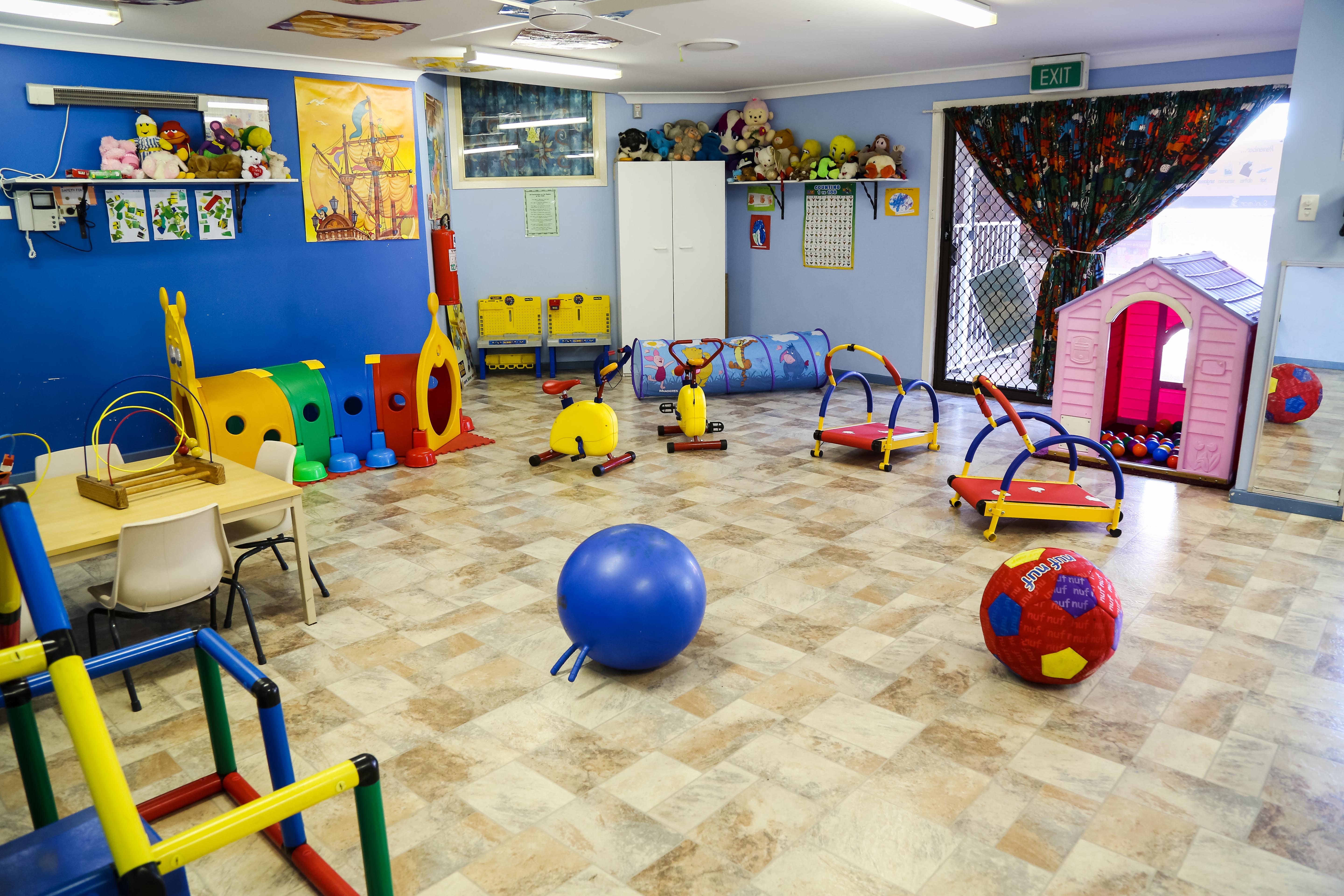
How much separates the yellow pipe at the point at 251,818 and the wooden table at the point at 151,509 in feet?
6.11

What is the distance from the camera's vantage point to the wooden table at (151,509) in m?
3.32

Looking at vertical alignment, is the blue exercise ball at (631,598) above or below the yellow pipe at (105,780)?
below

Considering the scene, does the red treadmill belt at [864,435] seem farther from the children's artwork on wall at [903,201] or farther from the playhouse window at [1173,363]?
the children's artwork on wall at [903,201]

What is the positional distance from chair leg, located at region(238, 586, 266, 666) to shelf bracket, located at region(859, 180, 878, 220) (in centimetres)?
686

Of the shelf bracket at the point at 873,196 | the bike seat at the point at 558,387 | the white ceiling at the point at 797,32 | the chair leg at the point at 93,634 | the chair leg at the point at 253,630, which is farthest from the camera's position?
the shelf bracket at the point at 873,196

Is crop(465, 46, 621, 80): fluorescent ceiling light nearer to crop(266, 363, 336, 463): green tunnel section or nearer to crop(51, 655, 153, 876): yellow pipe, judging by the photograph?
crop(266, 363, 336, 463): green tunnel section

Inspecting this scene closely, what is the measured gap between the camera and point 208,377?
626cm

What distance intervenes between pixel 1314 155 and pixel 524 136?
679cm

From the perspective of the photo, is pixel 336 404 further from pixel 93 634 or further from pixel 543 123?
pixel 543 123

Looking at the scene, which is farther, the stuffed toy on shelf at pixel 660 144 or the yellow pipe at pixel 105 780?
the stuffed toy on shelf at pixel 660 144

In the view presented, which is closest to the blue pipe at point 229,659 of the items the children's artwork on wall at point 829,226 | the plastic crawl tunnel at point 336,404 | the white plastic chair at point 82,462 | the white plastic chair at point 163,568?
the white plastic chair at point 163,568

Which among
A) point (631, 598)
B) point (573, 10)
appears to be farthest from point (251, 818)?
point (573, 10)

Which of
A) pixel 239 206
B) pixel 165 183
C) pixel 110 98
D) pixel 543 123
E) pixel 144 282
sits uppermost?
pixel 543 123

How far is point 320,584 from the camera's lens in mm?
4332
